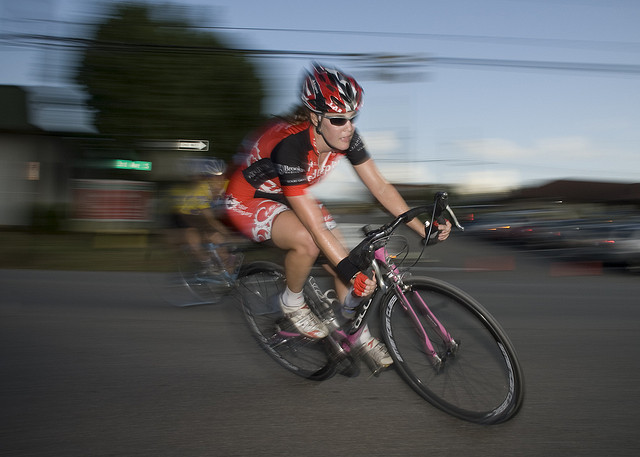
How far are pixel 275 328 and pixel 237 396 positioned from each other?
1.89 feet

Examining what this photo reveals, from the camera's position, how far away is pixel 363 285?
333 cm

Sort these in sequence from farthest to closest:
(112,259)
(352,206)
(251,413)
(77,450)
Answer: (352,206) → (112,259) → (251,413) → (77,450)

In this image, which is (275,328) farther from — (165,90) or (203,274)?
(165,90)

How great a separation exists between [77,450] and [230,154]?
2174cm

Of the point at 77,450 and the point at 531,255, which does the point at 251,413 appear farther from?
the point at 531,255

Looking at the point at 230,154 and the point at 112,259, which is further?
the point at 230,154

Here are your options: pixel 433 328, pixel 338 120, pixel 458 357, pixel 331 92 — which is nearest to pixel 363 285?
pixel 433 328

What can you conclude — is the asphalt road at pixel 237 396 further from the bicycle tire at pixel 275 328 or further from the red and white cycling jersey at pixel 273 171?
the red and white cycling jersey at pixel 273 171

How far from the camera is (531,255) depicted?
60.6ft

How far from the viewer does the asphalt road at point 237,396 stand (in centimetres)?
306

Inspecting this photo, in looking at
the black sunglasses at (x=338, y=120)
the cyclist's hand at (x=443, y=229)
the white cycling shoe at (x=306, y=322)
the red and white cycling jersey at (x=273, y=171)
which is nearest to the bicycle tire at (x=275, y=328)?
the white cycling shoe at (x=306, y=322)

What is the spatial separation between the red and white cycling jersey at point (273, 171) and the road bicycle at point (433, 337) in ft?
1.77

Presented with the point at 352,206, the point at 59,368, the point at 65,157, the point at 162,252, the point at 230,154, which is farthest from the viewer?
the point at 65,157

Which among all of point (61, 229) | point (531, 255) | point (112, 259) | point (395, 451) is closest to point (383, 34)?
point (531, 255)
